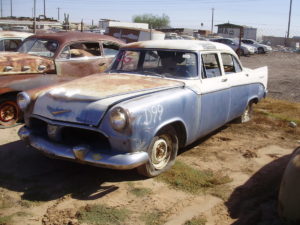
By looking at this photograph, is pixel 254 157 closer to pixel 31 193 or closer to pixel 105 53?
pixel 31 193

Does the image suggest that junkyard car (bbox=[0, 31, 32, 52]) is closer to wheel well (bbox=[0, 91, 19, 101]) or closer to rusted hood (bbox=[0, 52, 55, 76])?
rusted hood (bbox=[0, 52, 55, 76])

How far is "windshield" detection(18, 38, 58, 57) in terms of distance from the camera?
6852mm

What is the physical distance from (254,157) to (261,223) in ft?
5.85

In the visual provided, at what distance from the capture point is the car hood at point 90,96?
138 inches

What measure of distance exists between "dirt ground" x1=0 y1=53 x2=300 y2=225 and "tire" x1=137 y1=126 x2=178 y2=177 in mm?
141

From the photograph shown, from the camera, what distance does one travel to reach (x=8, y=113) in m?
5.91

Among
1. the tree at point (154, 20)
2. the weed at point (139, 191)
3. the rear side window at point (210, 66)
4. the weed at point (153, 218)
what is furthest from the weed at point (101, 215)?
the tree at point (154, 20)

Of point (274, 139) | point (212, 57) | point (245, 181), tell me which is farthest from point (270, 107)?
point (245, 181)

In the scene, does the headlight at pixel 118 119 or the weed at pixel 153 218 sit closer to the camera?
the weed at pixel 153 218

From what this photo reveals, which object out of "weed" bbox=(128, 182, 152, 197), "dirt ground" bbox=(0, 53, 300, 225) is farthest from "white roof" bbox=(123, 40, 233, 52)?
"weed" bbox=(128, 182, 152, 197)

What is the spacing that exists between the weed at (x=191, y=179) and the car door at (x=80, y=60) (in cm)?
344

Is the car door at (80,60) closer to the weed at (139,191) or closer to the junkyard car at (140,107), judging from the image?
the junkyard car at (140,107)

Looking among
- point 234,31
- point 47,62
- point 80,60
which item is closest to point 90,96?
point 47,62

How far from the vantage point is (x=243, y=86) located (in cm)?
562
